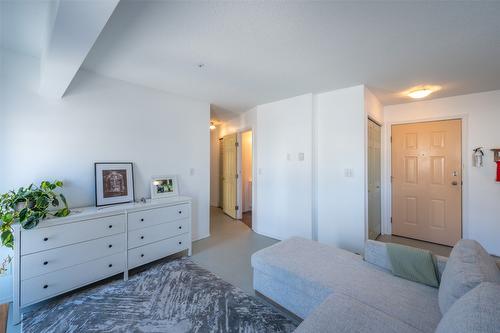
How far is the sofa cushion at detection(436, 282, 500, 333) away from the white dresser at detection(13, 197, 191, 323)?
2579 mm

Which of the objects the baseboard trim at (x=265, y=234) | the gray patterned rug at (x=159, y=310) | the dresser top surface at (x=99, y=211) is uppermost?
the dresser top surface at (x=99, y=211)

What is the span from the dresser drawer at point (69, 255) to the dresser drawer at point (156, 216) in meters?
0.18

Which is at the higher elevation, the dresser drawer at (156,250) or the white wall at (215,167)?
the white wall at (215,167)

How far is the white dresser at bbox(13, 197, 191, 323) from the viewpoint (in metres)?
1.78

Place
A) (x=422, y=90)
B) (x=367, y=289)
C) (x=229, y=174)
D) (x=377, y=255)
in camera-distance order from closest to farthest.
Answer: (x=367, y=289) → (x=377, y=255) → (x=422, y=90) → (x=229, y=174)

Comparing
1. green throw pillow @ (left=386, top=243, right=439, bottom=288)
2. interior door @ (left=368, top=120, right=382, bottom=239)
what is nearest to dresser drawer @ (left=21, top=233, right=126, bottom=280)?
green throw pillow @ (left=386, top=243, right=439, bottom=288)

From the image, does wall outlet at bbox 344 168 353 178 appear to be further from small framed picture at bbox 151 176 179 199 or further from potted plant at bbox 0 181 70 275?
potted plant at bbox 0 181 70 275

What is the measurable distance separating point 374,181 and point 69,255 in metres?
3.95

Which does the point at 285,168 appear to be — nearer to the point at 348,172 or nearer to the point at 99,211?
the point at 348,172

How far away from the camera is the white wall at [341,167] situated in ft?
9.51

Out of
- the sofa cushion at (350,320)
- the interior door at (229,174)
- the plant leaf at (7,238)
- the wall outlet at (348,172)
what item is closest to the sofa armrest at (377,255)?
the sofa cushion at (350,320)

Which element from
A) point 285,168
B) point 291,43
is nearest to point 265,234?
point 285,168

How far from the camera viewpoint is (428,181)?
11.4ft

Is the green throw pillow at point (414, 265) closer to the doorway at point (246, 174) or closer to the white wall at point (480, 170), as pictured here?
the white wall at point (480, 170)
